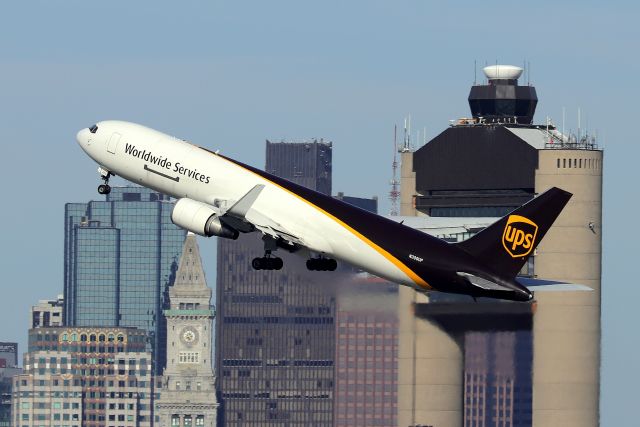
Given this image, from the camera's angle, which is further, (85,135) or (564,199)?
(85,135)


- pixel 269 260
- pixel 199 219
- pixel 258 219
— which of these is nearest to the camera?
pixel 258 219

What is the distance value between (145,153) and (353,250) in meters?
16.4

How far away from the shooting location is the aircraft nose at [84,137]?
162250 millimetres

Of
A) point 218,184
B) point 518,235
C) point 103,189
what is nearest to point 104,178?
point 103,189

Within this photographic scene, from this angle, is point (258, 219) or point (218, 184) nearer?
point (258, 219)

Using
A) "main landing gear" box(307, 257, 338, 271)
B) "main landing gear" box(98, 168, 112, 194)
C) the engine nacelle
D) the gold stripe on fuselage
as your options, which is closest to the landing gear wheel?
"main landing gear" box(98, 168, 112, 194)

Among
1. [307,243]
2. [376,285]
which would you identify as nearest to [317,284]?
[376,285]

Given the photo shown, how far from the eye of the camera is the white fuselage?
14912 cm

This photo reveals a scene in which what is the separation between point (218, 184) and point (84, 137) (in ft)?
48.5

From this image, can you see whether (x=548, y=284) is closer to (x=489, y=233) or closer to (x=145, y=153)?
(x=489, y=233)

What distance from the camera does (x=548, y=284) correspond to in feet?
478

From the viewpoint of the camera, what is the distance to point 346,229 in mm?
149125

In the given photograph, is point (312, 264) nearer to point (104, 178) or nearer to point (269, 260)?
point (269, 260)

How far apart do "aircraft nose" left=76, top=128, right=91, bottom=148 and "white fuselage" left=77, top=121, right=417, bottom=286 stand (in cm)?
122
